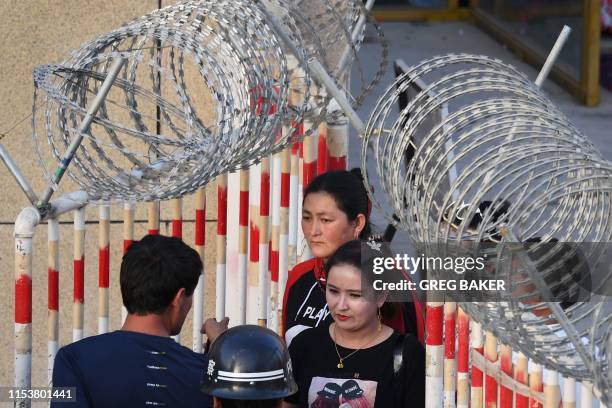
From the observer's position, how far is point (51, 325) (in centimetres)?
448

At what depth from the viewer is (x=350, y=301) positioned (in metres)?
3.86

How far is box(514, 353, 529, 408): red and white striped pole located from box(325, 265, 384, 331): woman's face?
0.53 metres

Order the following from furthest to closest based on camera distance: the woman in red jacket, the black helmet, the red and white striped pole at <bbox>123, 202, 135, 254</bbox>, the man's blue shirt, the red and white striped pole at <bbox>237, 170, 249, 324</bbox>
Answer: the red and white striped pole at <bbox>237, 170, 249, 324</bbox> < the red and white striped pole at <bbox>123, 202, 135, 254</bbox> < the woman in red jacket < the man's blue shirt < the black helmet

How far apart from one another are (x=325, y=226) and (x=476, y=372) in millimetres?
700

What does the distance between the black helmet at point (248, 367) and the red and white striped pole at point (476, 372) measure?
106cm

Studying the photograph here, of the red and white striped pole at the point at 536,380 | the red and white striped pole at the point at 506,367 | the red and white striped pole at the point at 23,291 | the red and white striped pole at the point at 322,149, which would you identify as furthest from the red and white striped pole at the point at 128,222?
the red and white striped pole at the point at 536,380

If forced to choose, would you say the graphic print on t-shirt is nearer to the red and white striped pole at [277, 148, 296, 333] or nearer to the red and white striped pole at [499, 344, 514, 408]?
the red and white striped pole at [499, 344, 514, 408]

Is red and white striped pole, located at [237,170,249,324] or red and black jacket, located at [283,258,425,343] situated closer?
red and black jacket, located at [283,258,425,343]

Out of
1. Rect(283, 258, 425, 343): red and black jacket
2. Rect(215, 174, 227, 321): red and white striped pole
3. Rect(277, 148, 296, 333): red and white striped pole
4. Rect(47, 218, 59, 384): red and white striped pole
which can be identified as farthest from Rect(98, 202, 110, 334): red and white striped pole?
Rect(277, 148, 296, 333): red and white striped pole

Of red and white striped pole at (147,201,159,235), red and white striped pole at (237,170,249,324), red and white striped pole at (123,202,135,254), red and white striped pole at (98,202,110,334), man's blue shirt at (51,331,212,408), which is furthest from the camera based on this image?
red and white striped pole at (237,170,249,324)

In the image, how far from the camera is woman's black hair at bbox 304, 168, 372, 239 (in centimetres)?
439

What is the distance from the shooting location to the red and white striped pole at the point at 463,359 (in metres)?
4.09

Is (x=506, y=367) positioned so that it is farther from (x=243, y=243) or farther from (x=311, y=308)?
(x=243, y=243)

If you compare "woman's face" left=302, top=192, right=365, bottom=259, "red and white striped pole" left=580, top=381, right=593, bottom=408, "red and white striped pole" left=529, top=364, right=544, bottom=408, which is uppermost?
"woman's face" left=302, top=192, right=365, bottom=259
